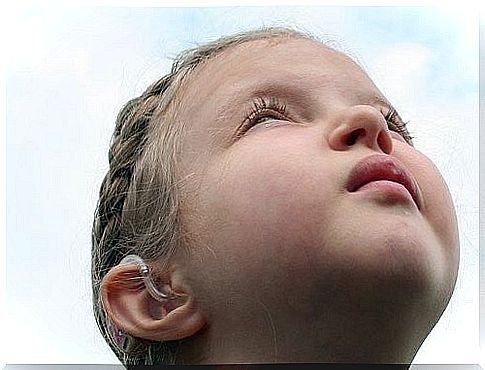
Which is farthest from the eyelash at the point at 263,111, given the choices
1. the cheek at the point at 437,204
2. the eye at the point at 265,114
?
the cheek at the point at 437,204

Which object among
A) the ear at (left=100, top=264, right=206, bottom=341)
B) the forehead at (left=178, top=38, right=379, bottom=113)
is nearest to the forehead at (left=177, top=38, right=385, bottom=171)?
the forehead at (left=178, top=38, right=379, bottom=113)

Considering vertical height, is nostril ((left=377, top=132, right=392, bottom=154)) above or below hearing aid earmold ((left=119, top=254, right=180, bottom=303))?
above

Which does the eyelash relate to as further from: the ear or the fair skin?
the ear

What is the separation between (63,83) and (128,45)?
73 millimetres

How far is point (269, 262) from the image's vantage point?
652mm

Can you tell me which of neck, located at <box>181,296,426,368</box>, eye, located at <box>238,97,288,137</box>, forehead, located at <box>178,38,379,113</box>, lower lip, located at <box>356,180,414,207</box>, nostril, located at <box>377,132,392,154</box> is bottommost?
neck, located at <box>181,296,426,368</box>

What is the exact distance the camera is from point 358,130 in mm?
670

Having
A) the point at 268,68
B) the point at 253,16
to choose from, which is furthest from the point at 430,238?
the point at 253,16

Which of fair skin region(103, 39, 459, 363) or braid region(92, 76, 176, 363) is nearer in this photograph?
fair skin region(103, 39, 459, 363)

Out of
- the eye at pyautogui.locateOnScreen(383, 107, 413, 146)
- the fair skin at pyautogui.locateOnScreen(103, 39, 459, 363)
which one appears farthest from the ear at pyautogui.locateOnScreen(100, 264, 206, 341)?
→ the eye at pyautogui.locateOnScreen(383, 107, 413, 146)

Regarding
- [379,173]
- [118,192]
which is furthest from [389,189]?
[118,192]

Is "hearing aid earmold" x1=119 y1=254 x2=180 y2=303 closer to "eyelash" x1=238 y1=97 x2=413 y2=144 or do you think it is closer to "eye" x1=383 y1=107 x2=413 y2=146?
"eyelash" x1=238 y1=97 x2=413 y2=144

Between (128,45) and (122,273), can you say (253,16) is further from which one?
(122,273)

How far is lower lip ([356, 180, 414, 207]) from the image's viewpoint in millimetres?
638
